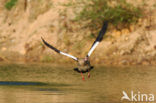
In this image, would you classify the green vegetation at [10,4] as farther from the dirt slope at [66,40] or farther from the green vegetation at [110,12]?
the green vegetation at [110,12]

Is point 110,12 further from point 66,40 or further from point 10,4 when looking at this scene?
point 10,4

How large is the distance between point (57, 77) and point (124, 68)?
5227 millimetres

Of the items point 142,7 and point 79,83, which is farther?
point 142,7

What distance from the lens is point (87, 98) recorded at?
18.0 meters

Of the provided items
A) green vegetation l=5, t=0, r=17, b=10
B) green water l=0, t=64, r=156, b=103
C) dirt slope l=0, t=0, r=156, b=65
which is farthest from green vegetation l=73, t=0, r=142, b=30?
green vegetation l=5, t=0, r=17, b=10

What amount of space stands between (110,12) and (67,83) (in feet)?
39.8

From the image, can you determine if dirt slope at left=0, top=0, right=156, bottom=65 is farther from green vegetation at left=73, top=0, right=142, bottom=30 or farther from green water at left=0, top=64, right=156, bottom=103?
green water at left=0, top=64, right=156, bottom=103

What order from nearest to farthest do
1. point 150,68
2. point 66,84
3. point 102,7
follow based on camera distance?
point 66,84 < point 150,68 < point 102,7

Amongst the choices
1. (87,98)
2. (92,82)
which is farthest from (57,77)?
(87,98)

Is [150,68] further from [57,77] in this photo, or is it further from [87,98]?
[87,98]

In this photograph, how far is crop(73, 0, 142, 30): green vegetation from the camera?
1330 inches

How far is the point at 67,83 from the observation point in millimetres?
22516

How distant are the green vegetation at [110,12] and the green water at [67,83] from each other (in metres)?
5.65

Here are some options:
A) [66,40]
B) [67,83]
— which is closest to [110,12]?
[66,40]
